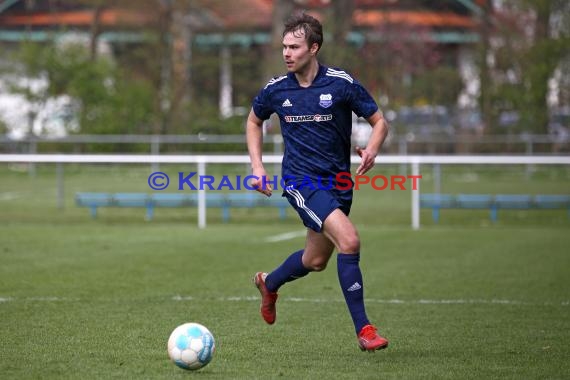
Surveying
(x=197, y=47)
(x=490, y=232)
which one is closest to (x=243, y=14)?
(x=197, y=47)

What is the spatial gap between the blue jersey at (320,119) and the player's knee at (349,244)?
52cm

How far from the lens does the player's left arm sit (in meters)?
7.00

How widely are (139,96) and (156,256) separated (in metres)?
22.3

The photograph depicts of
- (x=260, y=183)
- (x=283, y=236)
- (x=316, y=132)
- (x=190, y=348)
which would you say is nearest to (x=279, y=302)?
(x=260, y=183)

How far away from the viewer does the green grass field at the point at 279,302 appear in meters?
6.63

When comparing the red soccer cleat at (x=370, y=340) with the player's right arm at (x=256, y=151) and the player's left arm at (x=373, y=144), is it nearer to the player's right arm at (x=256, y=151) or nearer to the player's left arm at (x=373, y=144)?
the player's left arm at (x=373, y=144)

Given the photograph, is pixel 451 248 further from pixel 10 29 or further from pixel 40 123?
pixel 10 29

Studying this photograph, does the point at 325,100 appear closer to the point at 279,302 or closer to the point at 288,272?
the point at 288,272

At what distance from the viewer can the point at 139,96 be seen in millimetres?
35312

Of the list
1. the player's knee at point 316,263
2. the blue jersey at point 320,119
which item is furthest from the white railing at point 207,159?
the blue jersey at point 320,119

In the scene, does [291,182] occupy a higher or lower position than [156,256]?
higher

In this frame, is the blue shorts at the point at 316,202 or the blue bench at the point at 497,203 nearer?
the blue shorts at the point at 316,202

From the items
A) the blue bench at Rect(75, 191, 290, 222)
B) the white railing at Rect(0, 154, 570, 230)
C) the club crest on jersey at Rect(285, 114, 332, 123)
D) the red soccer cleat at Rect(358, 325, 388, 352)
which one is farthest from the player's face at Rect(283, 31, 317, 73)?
the blue bench at Rect(75, 191, 290, 222)

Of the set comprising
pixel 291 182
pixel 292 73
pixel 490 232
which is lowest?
pixel 490 232
